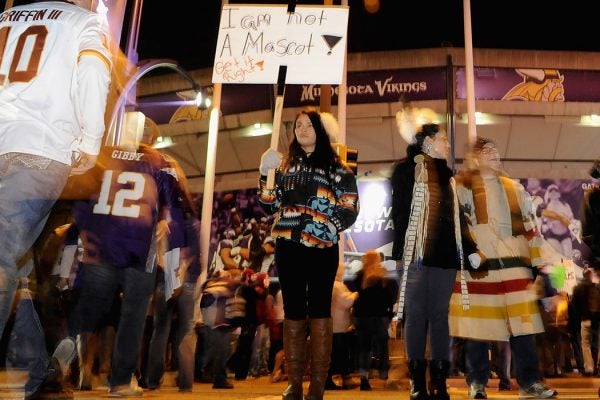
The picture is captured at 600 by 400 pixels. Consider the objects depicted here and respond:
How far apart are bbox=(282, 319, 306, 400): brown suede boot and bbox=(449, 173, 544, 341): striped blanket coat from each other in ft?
5.46

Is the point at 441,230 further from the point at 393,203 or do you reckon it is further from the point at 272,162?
the point at 272,162

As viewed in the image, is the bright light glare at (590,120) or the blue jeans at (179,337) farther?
the bright light glare at (590,120)

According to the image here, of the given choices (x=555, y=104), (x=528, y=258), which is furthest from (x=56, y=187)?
(x=555, y=104)

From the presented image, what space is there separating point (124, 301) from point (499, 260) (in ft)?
10.6

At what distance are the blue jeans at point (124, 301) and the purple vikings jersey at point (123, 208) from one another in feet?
0.35

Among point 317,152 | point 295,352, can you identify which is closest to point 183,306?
point 295,352

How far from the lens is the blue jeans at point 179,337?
619cm

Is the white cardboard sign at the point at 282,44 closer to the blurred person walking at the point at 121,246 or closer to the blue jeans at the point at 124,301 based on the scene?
the blurred person walking at the point at 121,246

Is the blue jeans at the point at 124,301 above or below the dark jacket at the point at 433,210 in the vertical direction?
below

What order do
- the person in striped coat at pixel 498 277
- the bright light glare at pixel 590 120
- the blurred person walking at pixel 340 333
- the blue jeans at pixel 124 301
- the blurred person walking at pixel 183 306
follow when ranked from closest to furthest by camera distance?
the blue jeans at pixel 124 301
the person in striped coat at pixel 498 277
the blurred person walking at pixel 183 306
the blurred person walking at pixel 340 333
the bright light glare at pixel 590 120

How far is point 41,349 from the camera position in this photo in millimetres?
3508

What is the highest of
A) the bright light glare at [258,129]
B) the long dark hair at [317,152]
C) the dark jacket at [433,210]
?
the bright light glare at [258,129]

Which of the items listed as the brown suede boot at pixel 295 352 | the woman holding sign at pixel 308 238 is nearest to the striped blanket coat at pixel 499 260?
the woman holding sign at pixel 308 238

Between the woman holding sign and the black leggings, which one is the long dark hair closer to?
the woman holding sign
